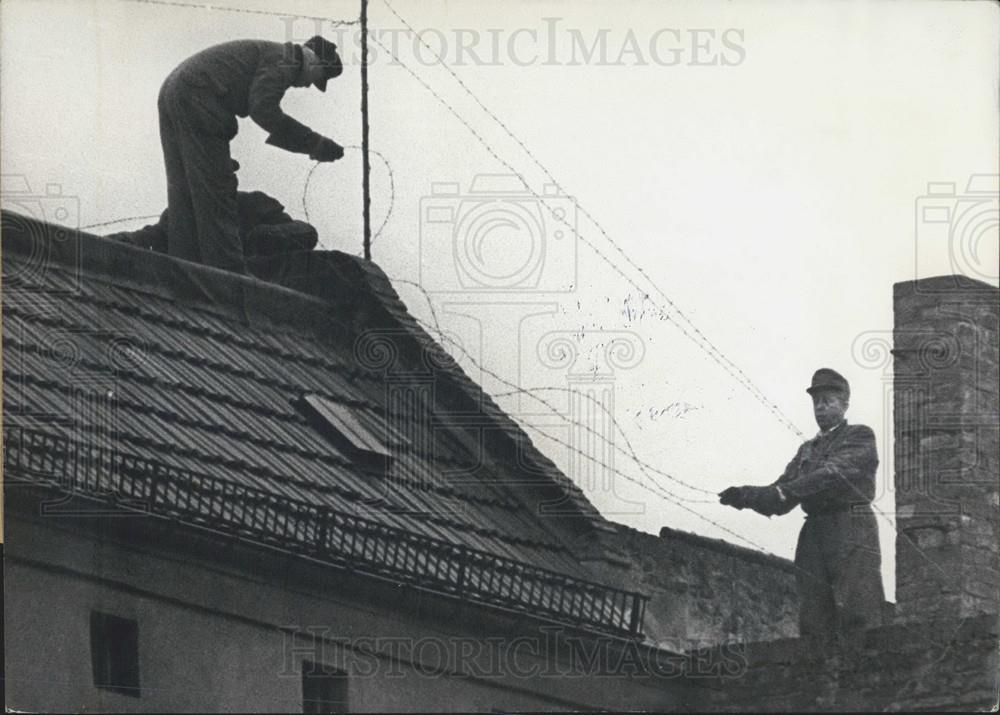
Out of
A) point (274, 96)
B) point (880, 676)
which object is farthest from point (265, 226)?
point (880, 676)

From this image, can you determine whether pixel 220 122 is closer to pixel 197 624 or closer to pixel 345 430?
pixel 345 430

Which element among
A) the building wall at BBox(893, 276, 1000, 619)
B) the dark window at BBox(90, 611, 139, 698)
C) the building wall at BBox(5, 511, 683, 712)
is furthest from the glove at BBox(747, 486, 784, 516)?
the dark window at BBox(90, 611, 139, 698)

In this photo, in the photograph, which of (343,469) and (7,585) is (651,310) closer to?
(343,469)

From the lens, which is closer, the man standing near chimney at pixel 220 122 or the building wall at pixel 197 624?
the building wall at pixel 197 624

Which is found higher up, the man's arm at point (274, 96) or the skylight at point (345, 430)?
the man's arm at point (274, 96)

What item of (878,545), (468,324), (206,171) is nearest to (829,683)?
(878,545)

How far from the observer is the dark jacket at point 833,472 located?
93.7ft

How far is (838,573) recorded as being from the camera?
2847cm

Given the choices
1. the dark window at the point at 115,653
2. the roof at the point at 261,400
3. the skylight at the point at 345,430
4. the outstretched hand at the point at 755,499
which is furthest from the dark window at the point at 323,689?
the outstretched hand at the point at 755,499

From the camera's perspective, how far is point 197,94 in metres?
28.7

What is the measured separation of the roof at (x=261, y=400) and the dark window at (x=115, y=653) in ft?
2.66

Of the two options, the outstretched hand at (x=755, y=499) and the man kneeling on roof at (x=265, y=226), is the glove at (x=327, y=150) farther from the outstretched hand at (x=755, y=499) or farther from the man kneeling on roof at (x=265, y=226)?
the outstretched hand at (x=755, y=499)

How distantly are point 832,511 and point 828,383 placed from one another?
89 cm

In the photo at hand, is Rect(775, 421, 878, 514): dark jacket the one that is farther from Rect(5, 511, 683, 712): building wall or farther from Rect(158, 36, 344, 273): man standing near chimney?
Rect(158, 36, 344, 273): man standing near chimney
